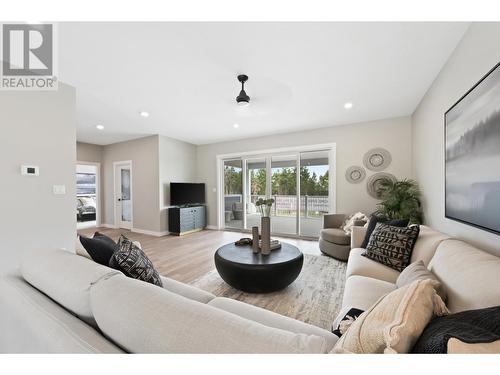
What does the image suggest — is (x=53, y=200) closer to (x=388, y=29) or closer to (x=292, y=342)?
(x=292, y=342)

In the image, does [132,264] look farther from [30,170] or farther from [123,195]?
[123,195]

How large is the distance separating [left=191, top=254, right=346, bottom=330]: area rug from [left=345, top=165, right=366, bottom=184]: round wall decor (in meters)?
1.93

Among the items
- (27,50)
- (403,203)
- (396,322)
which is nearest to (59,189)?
(27,50)

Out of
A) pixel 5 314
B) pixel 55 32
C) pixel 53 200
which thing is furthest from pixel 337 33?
pixel 53 200

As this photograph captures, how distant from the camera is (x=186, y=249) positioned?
3.80m

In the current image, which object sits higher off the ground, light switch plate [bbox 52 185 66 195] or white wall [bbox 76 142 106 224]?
white wall [bbox 76 142 106 224]

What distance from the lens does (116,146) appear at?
5.67 m

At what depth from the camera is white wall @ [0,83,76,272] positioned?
82.0 inches

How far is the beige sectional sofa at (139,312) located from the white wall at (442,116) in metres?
0.60

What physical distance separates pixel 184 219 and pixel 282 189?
257 cm

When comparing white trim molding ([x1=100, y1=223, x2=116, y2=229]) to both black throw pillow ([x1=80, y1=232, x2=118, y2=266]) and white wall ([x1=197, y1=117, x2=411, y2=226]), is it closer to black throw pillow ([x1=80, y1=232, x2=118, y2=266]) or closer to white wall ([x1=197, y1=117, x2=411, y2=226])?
white wall ([x1=197, y1=117, x2=411, y2=226])

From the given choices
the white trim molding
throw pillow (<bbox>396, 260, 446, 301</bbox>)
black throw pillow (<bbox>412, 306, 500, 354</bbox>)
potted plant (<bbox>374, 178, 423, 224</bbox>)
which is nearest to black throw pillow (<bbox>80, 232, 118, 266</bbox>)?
black throw pillow (<bbox>412, 306, 500, 354</bbox>)

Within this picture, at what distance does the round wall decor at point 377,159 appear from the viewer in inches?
148

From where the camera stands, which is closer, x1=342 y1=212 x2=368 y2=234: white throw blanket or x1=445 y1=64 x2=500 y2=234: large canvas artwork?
x1=445 y1=64 x2=500 y2=234: large canvas artwork
